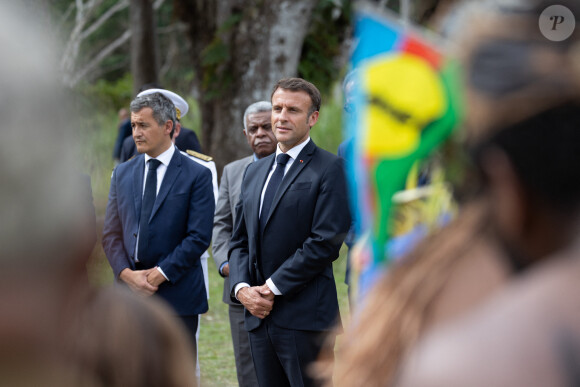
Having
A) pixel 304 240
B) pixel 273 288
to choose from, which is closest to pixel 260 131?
pixel 304 240

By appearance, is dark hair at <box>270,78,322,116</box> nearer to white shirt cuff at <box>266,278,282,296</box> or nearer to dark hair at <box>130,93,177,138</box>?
dark hair at <box>130,93,177,138</box>

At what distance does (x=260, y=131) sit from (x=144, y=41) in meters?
10.4

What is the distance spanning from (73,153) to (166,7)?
32873 mm

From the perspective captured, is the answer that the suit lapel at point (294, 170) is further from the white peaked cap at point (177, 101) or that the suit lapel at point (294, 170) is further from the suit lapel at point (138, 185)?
the white peaked cap at point (177, 101)

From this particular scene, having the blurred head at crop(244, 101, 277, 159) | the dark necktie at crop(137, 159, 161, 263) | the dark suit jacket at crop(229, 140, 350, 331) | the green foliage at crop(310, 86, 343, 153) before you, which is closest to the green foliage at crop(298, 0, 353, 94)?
the green foliage at crop(310, 86, 343, 153)

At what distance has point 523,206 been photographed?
90cm

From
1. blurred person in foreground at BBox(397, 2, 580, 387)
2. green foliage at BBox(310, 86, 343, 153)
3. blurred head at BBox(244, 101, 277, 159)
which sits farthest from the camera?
green foliage at BBox(310, 86, 343, 153)

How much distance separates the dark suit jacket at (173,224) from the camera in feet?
15.0

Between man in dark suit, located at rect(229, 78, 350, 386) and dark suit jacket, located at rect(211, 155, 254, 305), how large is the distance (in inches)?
25.6

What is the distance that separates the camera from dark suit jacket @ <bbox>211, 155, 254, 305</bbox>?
4961mm

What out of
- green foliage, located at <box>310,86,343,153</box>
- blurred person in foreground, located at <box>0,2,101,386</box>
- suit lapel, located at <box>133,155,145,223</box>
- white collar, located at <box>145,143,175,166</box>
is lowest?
green foliage, located at <box>310,86,343,153</box>

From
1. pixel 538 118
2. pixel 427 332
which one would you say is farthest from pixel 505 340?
pixel 538 118

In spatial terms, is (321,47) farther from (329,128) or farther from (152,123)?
(152,123)

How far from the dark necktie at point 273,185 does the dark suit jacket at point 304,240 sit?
0.04 meters
